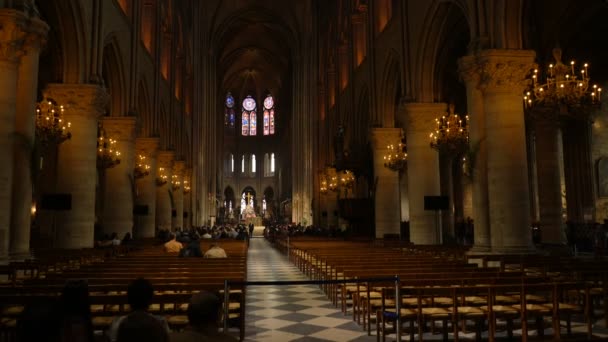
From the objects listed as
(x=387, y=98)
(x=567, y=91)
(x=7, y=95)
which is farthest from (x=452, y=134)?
(x=7, y=95)

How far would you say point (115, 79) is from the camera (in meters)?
19.6

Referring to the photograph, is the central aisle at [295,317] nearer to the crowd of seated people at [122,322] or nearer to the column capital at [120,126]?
the crowd of seated people at [122,322]

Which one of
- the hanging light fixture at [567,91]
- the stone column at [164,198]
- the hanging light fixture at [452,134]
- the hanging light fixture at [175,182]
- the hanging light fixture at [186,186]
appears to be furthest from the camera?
the hanging light fixture at [186,186]

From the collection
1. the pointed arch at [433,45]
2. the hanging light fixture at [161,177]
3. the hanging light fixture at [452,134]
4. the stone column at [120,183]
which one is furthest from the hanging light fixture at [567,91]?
the hanging light fixture at [161,177]

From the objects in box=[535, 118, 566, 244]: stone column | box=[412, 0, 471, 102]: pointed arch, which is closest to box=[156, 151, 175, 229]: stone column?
box=[412, 0, 471, 102]: pointed arch

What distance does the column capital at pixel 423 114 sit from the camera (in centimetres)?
1864

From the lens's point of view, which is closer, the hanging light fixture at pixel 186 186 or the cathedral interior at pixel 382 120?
the cathedral interior at pixel 382 120

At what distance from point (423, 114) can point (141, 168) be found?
40.6ft

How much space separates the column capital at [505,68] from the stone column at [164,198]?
19853 millimetres

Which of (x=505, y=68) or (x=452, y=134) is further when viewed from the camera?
(x=452, y=134)

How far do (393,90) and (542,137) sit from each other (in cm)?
725

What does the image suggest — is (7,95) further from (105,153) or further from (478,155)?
(478,155)

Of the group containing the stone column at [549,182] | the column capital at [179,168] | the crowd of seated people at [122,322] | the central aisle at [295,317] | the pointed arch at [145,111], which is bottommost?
the central aisle at [295,317]

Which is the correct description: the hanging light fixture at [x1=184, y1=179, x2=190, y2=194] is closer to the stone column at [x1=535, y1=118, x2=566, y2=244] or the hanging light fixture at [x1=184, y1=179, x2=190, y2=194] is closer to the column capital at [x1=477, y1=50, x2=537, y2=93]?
the stone column at [x1=535, y1=118, x2=566, y2=244]
